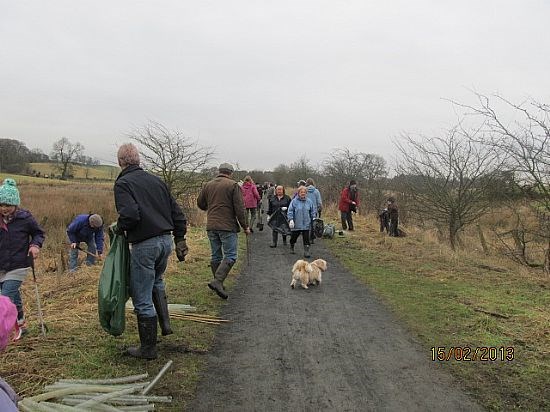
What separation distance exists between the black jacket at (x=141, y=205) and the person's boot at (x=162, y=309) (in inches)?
29.9

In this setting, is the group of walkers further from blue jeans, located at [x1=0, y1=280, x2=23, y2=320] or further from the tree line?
the tree line

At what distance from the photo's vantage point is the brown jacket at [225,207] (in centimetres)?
703

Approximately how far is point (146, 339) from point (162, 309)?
0.53 metres

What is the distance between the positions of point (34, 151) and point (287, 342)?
8661 cm

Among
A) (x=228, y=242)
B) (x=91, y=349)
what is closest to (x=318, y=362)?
(x=91, y=349)

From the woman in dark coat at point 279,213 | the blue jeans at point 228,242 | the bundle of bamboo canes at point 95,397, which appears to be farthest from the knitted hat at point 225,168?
the woman in dark coat at point 279,213

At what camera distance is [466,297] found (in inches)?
281

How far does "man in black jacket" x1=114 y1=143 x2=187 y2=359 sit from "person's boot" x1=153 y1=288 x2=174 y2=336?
0.93 ft

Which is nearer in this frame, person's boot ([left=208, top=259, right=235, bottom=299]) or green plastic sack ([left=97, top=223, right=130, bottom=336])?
green plastic sack ([left=97, top=223, right=130, bottom=336])

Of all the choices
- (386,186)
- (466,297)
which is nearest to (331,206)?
(386,186)

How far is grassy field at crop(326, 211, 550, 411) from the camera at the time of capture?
417cm

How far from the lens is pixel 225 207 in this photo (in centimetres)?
708

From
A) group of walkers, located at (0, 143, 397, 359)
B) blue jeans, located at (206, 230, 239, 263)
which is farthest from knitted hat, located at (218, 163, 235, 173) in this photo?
blue jeans, located at (206, 230, 239, 263)

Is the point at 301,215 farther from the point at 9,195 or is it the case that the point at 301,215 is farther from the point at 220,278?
the point at 9,195
